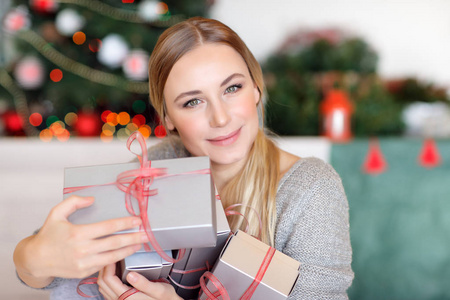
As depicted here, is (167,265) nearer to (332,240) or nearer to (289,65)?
(332,240)

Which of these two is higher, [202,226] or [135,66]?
[202,226]

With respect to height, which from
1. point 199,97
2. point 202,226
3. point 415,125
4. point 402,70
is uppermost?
point 199,97

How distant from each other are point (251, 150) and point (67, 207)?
62 cm

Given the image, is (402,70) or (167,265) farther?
(402,70)

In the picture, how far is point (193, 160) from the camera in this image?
0.86m

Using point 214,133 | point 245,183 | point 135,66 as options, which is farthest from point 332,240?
point 135,66

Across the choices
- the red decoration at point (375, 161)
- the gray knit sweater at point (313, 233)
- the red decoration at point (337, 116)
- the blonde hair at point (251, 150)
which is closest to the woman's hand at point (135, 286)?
the gray knit sweater at point (313, 233)

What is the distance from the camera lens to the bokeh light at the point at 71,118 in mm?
2668

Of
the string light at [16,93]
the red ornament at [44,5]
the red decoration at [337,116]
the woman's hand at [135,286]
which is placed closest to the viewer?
the woman's hand at [135,286]

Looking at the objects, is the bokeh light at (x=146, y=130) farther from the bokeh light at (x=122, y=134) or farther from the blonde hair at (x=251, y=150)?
the blonde hair at (x=251, y=150)

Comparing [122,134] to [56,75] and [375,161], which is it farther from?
[375,161]

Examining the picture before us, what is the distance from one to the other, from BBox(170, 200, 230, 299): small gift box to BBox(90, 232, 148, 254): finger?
14cm

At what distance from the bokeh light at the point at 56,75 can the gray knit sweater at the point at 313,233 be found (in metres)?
1.76

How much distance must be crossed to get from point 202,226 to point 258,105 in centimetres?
67
